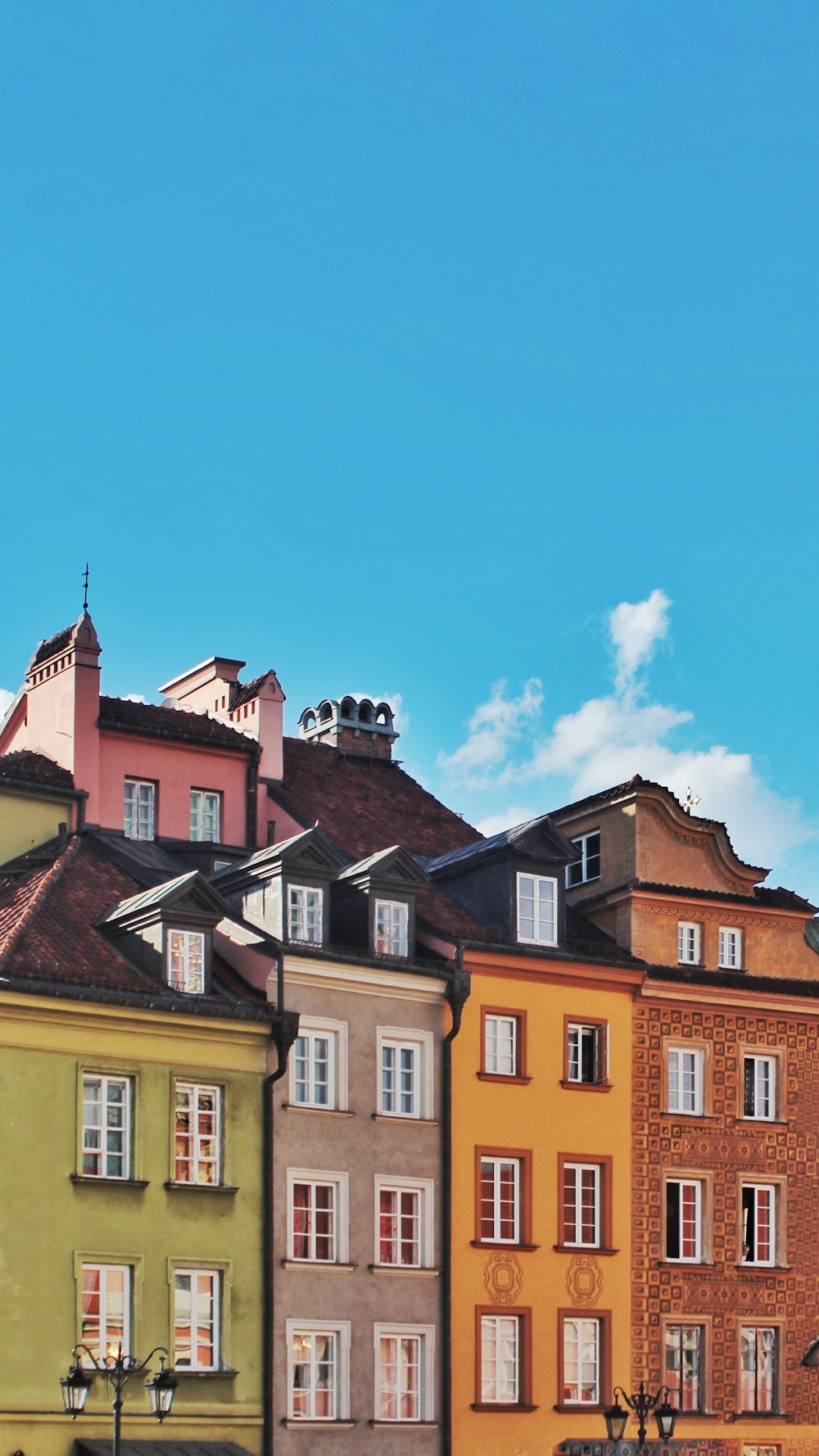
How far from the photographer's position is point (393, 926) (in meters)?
43.4

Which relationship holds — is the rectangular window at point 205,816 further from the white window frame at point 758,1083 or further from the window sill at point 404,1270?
the white window frame at point 758,1083

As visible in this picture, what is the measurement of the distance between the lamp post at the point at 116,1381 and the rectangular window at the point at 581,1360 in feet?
29.7

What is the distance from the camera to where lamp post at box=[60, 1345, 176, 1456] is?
32406 millimetres

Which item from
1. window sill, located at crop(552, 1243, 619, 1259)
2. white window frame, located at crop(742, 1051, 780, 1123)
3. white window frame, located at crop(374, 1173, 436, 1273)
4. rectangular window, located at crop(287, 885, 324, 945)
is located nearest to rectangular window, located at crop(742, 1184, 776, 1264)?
white window frame, located at crop(742, 1051, 780, 1123)

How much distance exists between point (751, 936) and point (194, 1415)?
15.8 metres

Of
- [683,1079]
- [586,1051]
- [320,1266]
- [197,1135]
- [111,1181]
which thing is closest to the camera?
[111,1181]

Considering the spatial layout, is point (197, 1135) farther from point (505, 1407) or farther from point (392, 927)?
point (505, 1407)

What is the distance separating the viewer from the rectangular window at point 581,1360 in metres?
44.1

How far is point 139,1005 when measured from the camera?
38.7 metres

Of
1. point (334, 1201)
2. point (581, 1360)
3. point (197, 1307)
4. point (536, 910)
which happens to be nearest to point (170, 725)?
point (536, 910)

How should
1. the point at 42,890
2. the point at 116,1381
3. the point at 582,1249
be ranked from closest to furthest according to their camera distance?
the point at 116,1381
the point at 42,890
the point at 582,1249

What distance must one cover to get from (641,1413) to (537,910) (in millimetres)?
9725

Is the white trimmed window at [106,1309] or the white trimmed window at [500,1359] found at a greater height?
the white trimmed window at [106,1309]

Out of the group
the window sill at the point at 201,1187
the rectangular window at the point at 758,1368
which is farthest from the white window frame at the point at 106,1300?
the rectangular window at the point at 758,1368
